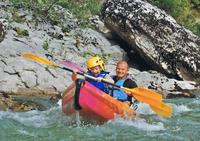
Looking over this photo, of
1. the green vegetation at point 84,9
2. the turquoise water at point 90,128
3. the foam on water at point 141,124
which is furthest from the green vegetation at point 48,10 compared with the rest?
the foam on water at point 141,124

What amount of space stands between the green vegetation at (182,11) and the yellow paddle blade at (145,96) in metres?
9.32

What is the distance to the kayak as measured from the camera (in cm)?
832

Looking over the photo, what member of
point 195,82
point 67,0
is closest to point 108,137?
point 195,82

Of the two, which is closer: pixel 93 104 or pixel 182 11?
pixel 93 104

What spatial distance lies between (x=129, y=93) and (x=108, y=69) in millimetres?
4258

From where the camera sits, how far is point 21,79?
11156mm

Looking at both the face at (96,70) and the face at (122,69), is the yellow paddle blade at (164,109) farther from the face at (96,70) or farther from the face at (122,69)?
the face at (96,70)

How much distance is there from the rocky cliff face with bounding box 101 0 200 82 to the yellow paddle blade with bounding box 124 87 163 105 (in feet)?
16.7

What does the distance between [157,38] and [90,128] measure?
21.0 feet

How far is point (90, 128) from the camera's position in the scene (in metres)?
8.23

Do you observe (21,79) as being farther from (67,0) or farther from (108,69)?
(67,0)

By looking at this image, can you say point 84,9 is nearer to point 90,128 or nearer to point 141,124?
point 141,124

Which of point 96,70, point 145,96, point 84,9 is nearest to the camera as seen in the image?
point 145,96

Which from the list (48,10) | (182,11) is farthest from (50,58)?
(182,11)
